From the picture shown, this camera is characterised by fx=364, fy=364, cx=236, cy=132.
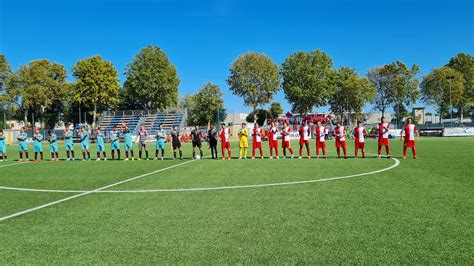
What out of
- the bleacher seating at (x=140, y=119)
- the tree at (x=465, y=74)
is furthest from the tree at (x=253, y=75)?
the tree at (x=465, y=74)

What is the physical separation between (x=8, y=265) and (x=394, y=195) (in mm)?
7182

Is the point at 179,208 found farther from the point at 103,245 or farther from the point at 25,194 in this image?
the point at 25,194

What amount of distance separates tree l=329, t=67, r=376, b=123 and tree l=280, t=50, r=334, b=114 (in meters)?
4.18

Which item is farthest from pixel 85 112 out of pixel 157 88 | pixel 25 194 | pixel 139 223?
pixel 139 223

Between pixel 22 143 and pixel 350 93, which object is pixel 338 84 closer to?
pixel 350 93

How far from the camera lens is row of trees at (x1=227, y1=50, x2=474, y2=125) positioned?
64250 mm

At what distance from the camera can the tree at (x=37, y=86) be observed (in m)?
64.2

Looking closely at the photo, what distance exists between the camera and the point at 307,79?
6450cm

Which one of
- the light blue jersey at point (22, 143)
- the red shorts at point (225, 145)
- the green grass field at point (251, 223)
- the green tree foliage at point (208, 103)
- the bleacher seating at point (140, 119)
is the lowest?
the green grass field at point (251, 223)

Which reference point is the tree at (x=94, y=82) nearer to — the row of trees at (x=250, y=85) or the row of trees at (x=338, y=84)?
the row of trees at (x=250, y=85)

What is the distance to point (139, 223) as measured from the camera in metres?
6.19

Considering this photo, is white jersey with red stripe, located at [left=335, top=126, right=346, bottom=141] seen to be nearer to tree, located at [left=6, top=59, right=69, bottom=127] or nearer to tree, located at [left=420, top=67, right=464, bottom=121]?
tree, located at [left=420, top=67, right=464, bottom=121]

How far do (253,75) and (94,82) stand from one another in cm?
2737

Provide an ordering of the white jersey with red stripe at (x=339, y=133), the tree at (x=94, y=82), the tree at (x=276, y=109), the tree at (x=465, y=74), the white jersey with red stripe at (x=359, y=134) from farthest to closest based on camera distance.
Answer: the tree at (x=276, y=109), the tree at (x=465, y=74), the tree at (x=94, y=82), the white jersey with red stripe at (x=339, y=133), the white jersey with red stripe at (x=359, y=134)
